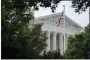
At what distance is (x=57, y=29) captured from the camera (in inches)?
45.3

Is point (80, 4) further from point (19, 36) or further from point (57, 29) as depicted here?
point (19, 36)

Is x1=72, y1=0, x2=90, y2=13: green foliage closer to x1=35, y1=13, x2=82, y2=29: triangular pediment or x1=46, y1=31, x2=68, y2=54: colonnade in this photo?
x1=35, y1=13, x2=82, y2=29: triangular pediment

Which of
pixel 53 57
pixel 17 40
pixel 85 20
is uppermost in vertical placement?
pixel 85 20

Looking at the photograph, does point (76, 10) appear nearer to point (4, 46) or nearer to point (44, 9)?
point (44, 9)

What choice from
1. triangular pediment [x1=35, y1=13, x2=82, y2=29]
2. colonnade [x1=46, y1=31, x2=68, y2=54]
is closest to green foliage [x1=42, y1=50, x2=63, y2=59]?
colonnade [x1=46, y1=31, x2=68, y2=54]

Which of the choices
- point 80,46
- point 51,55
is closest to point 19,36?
point 51,55

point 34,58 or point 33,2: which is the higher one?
point 33,2

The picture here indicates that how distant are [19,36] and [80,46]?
0.43 meters

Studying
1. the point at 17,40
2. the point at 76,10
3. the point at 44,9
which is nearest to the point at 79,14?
the point at 76,10

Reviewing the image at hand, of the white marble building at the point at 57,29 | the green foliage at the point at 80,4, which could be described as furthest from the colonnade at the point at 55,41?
the green foliage at the point at 80,4

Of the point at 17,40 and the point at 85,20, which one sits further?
the point at 85,20

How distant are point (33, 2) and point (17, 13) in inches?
5.0

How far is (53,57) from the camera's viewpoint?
3.53ft

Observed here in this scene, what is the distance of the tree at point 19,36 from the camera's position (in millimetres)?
1004
